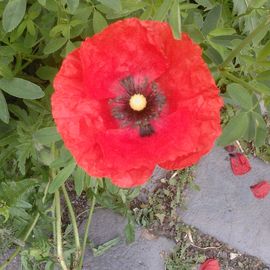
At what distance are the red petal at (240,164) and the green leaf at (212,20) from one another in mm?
941

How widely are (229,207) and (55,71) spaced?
1116 millimetres

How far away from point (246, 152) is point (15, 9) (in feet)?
4.55

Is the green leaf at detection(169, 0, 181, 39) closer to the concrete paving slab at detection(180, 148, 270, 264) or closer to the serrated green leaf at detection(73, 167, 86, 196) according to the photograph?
the serrated green leaf at detection(73, 167, 86, 196)

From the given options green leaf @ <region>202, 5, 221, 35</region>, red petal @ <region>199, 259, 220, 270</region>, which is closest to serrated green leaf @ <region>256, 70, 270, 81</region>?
green leaf @ <region>202, 5, 221, 35</region>

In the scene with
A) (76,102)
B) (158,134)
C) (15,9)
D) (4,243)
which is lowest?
(4,243)

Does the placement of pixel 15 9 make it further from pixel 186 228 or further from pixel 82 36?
pixel 186 228

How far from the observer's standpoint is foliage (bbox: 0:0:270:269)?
124 cm

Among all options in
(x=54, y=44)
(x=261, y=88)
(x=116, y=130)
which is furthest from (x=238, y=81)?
(x=54, y=44)

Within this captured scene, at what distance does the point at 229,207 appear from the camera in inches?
91.5

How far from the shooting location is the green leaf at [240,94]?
1215 millimetres

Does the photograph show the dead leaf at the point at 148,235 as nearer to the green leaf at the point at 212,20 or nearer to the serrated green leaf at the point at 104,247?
the serrated green leaf at the point at 104,247

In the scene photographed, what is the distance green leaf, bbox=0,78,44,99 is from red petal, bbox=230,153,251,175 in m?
1.14

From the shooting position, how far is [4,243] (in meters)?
1.79

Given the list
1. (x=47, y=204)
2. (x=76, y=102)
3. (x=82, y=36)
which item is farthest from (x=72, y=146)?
(x=47, y=204)
